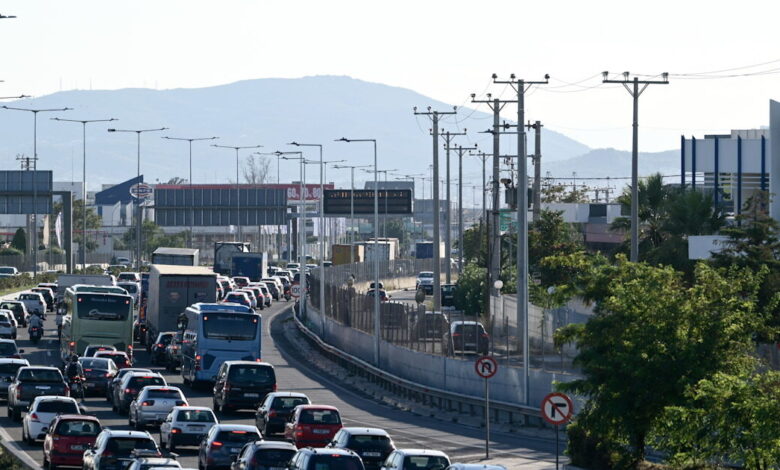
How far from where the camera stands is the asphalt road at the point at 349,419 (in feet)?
124

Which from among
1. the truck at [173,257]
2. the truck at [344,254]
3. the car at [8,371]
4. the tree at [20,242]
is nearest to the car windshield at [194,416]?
the car at [8,371]

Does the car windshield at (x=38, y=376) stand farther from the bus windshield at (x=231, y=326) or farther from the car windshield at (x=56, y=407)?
the bus windshield at (x=231, y=326)

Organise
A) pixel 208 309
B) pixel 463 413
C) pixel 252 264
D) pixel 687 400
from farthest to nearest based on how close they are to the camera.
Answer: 1. pixel 252 264
2. pixel 208 309
3. pixel 463 413
4. pixel 687 400

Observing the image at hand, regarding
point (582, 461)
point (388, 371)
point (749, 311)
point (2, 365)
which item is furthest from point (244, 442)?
point (388, 371)

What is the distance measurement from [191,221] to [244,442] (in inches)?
4217

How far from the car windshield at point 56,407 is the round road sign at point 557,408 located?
1266 centimetres

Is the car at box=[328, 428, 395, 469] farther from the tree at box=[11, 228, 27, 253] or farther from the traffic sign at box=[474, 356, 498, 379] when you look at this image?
the tree at box=[11, 228, 27, 253]

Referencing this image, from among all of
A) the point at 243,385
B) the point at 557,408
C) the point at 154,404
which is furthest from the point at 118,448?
the point at 243,385

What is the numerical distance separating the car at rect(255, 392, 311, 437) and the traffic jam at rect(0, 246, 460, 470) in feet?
0.08

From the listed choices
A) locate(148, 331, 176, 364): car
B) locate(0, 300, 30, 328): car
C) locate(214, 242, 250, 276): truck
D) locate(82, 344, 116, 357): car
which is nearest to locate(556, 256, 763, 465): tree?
locate(82, 344, 116, 357): car

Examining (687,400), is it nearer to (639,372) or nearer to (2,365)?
(639,372)

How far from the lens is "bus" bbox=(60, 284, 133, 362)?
57.9 meters

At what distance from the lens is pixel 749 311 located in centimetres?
3034

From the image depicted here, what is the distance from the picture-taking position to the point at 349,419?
45469 mm
